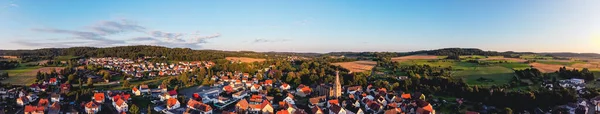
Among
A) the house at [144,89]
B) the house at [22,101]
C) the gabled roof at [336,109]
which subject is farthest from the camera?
the house at [144,89]

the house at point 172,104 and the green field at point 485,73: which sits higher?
the green field at point 485,73

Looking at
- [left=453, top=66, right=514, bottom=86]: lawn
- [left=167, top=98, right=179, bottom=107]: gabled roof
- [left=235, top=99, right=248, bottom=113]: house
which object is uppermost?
[left=453, top=66, right=514, bottom=86]: lawn

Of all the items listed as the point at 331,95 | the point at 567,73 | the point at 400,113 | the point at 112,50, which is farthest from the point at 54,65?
the point at 567,73

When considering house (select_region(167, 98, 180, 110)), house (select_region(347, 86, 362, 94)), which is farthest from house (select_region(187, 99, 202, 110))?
house (select_region(347, 86, 362, 94))

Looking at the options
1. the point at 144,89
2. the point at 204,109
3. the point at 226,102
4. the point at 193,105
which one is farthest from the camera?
the point at 144,89

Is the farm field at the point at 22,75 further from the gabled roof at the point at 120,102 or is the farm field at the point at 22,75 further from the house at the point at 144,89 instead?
the gabled roof at the point at 120,102

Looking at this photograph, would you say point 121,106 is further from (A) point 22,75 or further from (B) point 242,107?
(A) point 22,75

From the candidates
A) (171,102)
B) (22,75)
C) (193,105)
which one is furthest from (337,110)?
(22,75)

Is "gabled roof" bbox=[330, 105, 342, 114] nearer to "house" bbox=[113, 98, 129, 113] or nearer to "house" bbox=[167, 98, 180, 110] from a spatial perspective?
"house" bbox=[167, 98, 180, 110]

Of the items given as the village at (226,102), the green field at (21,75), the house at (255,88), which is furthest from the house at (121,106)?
the green field at (21,75)
